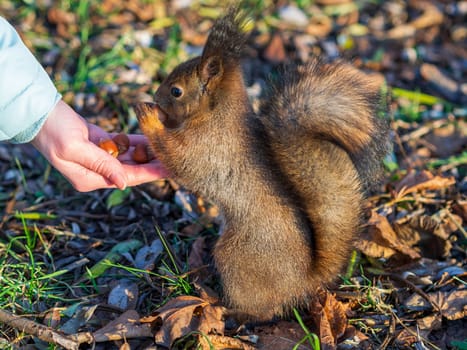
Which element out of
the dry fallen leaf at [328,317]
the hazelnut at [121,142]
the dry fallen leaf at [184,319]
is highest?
the hazelnut at [121,142]

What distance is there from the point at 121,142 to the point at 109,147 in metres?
0.13

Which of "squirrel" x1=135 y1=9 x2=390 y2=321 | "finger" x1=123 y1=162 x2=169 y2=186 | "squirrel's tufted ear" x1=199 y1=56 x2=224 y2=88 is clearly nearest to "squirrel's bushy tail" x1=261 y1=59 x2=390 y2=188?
"squirrel" x1=135 y1=9 x2=390 y2=321

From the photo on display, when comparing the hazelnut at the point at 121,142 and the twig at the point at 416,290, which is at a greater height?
the hazelnut at the point at 121,142

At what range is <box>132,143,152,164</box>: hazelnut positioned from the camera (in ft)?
7.61

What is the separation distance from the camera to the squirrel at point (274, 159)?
191 centimetres

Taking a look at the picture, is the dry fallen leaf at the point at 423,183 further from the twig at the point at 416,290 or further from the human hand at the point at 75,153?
the human hand at the point at 75,153

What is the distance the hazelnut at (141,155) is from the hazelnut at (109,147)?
0.47 ft

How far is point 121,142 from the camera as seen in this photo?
2273mm

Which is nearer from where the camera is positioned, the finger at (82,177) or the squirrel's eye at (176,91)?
the finger at (82,177)

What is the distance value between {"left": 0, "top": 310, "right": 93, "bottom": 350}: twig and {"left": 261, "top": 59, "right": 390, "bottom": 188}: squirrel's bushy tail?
0.92m

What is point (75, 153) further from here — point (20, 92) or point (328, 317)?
point (328, 317)

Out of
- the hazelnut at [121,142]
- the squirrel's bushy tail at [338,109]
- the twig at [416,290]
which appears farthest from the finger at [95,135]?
the twig at [416,290]

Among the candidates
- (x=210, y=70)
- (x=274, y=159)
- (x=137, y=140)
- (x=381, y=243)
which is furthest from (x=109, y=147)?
(x=381, y=243)

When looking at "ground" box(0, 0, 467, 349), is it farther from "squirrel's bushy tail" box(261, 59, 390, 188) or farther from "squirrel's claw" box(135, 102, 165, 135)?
"squirrel's claw" box(135, 102, 165, 135)
